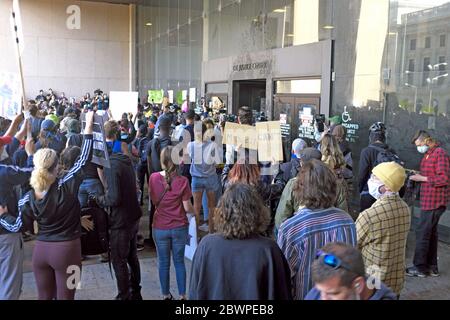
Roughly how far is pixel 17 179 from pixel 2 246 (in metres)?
0.59

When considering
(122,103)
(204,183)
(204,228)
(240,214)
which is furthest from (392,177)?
(122,103)

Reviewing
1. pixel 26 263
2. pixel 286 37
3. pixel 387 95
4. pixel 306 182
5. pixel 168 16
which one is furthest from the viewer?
pixel 168 16

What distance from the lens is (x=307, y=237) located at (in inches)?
122

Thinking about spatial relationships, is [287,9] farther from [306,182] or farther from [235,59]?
[306,182]

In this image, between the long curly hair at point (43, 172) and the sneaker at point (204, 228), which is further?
the sneaker at point (204, 228)

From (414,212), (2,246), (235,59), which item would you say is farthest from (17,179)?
(235,59)

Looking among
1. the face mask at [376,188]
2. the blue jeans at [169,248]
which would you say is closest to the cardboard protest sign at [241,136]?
the blue jeans at [169,248]

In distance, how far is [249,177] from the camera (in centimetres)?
442

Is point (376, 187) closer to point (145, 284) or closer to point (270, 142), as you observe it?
point (270, 142)

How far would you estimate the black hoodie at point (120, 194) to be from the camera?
14.4 ft

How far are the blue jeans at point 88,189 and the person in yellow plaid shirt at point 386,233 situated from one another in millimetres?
3337

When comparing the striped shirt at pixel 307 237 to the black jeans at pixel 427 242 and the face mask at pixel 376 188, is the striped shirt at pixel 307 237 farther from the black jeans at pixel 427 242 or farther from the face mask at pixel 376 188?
the black jeans at pixel 427 242

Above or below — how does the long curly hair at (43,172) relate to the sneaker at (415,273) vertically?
above

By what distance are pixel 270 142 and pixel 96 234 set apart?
2.35 meters
